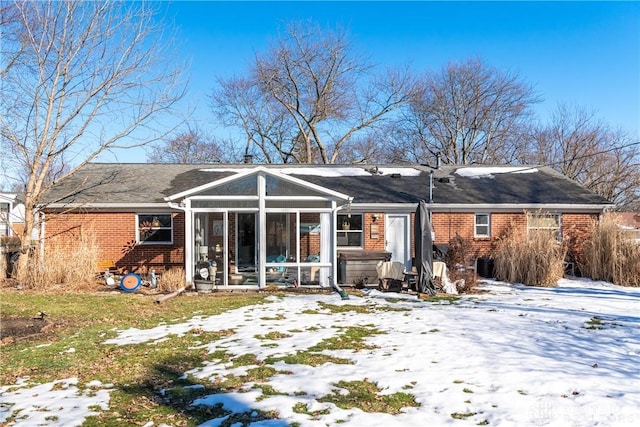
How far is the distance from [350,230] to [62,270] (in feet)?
29.9

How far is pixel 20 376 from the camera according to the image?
624 centimetres

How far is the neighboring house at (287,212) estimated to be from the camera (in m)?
13.8

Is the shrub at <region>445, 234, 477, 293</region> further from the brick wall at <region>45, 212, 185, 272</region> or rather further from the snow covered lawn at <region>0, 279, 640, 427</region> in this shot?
the brick wall at <region>45, 212, 185, 272</region>

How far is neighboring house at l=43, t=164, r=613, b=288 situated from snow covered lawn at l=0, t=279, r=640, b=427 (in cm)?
384

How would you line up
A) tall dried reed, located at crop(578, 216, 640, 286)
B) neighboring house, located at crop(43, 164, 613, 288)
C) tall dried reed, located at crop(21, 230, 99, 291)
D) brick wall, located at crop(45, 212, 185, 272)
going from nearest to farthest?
tall dried reed, located at crop(21, 230, 99, 291), neighboring house, located at crop(43, 164, 613, 288), tall dried reed, located at crop(578, 216, 640, 286), brick wall, located at crop(45, 212, 185, 272)

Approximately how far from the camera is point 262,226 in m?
13.5

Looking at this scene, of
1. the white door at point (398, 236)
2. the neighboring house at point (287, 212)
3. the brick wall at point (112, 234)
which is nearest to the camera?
the neighboring house at point (287, 212)

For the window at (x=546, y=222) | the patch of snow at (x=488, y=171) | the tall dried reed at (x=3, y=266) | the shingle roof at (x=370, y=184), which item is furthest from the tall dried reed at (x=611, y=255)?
the tall dried reed at (x=3, y=266)

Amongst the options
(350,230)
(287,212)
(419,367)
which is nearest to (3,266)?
(287,212)

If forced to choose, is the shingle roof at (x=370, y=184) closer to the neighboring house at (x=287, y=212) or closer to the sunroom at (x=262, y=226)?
the neighboring house at (x=287, y=212)

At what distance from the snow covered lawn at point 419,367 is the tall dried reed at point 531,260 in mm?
3847

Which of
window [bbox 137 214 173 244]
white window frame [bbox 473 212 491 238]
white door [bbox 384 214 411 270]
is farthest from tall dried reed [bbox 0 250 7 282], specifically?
white window frame [bbox 473 212 491 238]

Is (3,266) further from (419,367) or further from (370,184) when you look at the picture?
(419,367)

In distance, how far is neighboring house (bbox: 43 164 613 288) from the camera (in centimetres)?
1376
